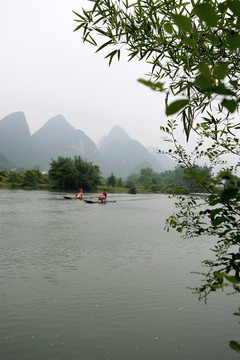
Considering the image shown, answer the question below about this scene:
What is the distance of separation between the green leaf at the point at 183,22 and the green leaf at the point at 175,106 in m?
0.26

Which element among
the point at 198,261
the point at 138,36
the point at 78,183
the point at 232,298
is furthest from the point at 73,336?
the point at 78,183

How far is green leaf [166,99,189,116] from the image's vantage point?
624 mm

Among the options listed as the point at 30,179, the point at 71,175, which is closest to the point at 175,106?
the point at 71,175

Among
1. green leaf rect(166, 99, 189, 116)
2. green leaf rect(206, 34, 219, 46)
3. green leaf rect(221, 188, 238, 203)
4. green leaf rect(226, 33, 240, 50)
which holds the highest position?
green leaf rect(206, 34, 219, 46)

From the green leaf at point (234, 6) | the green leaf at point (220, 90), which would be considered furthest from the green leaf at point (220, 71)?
the green leaf at point (234, 6)

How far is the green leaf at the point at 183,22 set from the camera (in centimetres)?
74

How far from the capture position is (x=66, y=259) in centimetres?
1012

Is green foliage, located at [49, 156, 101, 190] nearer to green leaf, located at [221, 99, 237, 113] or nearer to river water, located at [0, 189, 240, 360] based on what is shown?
river water, located at [0, 189, 240, 360]

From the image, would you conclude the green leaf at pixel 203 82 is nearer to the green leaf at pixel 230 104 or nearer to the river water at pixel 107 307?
the green leaf at pixel 230 104

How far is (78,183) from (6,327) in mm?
71746

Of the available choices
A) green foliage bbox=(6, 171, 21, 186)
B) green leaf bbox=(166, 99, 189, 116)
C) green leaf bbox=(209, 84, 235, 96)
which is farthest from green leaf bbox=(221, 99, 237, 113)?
green foliage bbox=(6, 171, 21, 186)

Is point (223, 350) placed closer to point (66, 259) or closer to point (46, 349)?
point (46, 349)

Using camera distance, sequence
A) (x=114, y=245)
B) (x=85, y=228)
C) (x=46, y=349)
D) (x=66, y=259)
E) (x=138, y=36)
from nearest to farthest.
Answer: (x=138, y=36) < (x=46, y=349) < (x=66, y=259) < (x=114, y=245) < (x=85, y=228)

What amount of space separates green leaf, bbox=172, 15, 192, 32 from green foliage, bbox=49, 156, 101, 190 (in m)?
74.2
